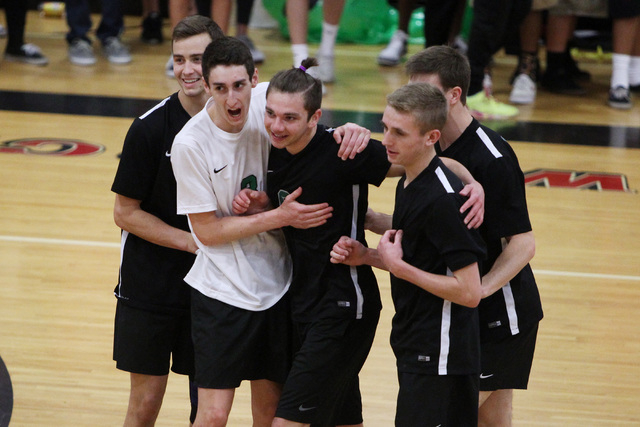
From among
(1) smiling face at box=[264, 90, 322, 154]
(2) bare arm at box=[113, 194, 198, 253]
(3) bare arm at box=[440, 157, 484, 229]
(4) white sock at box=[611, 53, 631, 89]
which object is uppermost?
(1) smiling face at box=[264, 90, 322, 154]

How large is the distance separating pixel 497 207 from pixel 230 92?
82 cm

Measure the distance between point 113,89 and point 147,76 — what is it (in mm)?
500

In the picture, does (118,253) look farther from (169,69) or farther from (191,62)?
(169,69)

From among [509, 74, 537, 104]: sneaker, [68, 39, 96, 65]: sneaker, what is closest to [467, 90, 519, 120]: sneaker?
[509, 74, 537, 104]: sneaker

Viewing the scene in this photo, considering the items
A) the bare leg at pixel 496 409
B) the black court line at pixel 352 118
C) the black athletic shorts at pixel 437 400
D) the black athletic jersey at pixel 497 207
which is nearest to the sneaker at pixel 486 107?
the black court line at pixel 352 118

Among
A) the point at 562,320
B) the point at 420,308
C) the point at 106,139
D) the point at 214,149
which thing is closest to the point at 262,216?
the point at 214,149

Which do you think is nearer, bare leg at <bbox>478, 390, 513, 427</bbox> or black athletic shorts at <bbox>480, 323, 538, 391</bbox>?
black athletic shorts at <bbox>480, 323, 538, 391</bbox>

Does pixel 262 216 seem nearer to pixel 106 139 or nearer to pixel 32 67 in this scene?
pixel 106 139

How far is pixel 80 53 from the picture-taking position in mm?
8281

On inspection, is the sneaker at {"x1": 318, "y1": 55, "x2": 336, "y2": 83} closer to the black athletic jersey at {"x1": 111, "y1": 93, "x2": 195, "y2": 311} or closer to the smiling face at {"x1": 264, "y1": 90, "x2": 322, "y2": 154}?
the black athletic jersey at {"x1": 111, "y1": 93, "x2": 195, "y2": 311}

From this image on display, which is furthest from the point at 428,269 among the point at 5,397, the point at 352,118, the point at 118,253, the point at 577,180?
the point at 352,118

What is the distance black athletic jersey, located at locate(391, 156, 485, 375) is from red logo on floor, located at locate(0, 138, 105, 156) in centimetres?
415

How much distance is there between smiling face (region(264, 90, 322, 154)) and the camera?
2.53 m

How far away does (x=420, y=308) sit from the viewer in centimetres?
248
